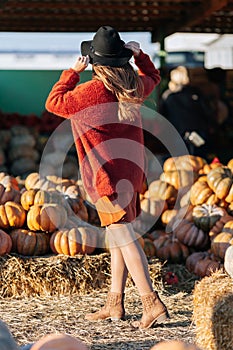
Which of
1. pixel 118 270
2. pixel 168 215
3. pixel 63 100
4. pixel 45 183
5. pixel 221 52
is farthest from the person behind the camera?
pixel 221 52

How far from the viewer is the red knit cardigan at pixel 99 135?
427 centimetres

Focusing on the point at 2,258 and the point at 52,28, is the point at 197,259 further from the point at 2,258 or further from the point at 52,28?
the point at 52,28

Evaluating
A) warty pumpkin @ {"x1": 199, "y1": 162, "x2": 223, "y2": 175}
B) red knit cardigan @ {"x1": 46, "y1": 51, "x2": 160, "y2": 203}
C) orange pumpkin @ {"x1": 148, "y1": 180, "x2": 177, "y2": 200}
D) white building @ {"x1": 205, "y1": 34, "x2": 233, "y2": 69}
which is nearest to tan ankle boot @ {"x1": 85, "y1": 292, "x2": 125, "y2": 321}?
red knit cardigan @ {"x1": 46, "y1": 51, "x2": 160, "y2": 203}

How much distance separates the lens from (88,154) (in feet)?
14.3

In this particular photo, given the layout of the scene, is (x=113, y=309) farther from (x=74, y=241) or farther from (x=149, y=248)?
(x=149, y=248)

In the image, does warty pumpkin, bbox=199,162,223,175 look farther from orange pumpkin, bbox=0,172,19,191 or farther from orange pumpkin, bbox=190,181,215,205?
orange pumpkin, bbox=0,172,19,191

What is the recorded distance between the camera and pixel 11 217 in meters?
5.98

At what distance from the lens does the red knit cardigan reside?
168 inches

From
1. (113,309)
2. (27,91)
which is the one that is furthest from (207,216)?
(27,91)

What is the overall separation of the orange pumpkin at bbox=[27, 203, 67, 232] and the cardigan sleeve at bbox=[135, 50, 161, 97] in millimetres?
1769

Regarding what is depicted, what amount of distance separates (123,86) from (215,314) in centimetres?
152

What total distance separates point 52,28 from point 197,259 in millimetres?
6027

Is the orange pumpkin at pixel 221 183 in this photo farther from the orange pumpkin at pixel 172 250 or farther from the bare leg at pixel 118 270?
the bare leg at pixel 118 270

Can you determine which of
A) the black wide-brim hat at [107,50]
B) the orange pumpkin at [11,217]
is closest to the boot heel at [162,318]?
the black wide-brim hat at [107,50]
